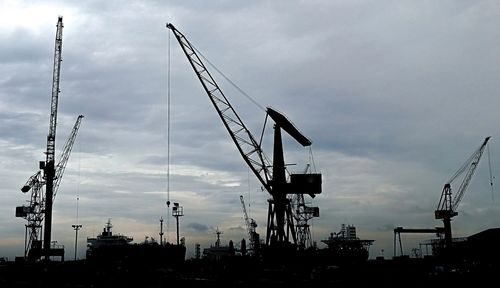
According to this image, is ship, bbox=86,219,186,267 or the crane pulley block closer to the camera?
the crane pulley block

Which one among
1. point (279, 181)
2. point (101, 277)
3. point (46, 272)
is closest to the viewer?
point (101, 277)

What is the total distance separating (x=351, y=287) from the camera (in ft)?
213

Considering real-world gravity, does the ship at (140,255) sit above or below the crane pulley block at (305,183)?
below

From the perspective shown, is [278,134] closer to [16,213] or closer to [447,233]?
[16,213]

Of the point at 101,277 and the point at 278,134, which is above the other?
the point at 278,134

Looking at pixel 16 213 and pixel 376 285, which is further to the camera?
pixel 16 213

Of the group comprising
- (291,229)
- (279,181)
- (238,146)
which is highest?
(238,146)

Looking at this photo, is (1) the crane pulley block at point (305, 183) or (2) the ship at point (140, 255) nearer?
(1) the crane pulley block at point (305, 183)

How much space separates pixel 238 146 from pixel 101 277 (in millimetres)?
40046

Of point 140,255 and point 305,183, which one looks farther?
point 140,255

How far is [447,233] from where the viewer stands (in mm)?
179875

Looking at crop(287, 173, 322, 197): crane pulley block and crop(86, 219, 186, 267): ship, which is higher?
crop(287, 173, 322, 197): crane pulley block

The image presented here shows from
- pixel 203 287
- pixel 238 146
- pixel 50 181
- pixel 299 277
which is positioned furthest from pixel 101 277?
pixel 50 181

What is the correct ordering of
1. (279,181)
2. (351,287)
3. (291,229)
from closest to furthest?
(351,287) < (279,181) < (291,229)
